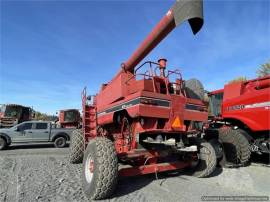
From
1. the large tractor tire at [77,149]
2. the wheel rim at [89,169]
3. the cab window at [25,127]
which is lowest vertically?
the wheel rim at [89,169]

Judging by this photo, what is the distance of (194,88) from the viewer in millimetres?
7156

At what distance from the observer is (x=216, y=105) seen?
10828mm

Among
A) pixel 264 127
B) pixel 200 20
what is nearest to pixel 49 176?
pixel 200 20

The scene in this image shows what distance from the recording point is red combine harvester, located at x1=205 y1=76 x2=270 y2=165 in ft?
25.8

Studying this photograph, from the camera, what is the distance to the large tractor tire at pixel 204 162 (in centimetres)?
670

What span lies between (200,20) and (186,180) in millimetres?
3783

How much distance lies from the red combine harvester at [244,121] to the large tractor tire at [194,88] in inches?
72.6

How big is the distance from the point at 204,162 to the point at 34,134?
11788 millimetres

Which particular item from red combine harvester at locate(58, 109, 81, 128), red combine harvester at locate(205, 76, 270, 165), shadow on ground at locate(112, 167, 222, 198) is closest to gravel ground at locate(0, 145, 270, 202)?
shadow on ground at locate(112, 167, 222, 198)

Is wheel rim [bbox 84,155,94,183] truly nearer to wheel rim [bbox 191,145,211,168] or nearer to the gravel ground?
the gravel ground

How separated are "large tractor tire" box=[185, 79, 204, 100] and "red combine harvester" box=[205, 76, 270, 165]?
6.05ft

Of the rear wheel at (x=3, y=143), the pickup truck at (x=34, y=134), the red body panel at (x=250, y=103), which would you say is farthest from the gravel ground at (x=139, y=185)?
the pickup truck at (x=34, y=134)

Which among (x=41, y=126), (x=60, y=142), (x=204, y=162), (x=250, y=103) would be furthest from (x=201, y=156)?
(x=41, y=126)

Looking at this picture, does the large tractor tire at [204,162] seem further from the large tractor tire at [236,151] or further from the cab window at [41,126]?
the cab window at [41,126]
